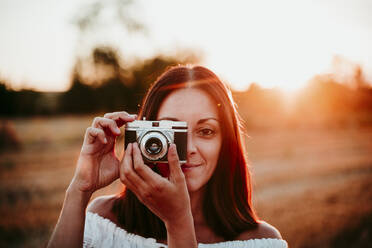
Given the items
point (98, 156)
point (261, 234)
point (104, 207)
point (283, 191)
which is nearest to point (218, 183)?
point (261, 234)

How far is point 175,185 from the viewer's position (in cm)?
184

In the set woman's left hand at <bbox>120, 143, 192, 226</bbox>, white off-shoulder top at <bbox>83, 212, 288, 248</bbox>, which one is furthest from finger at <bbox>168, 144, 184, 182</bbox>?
white off-shoulder top at <bbox>83, 212, 288, 248</bbox>

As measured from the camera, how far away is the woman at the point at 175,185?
185 centimetres

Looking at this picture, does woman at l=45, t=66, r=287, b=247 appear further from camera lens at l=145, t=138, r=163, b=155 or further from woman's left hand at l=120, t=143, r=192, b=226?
camera lens at l=145, t=138, r=163, b=155

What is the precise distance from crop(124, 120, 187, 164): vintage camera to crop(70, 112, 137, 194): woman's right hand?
0.09m

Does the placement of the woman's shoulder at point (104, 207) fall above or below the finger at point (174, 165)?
below

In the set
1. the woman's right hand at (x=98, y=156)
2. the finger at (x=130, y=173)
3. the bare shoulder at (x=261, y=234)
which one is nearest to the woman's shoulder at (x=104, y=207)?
the woman's right hand at (x=98, y=156)

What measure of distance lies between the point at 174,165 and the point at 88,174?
563 mm

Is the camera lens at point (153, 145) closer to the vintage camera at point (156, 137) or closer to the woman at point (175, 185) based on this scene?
the vintage camera at point (156, 137)

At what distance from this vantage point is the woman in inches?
72.8

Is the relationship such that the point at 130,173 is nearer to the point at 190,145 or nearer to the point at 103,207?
the point at 190,145

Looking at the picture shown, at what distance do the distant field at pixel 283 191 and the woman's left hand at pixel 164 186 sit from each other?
66.5 inches

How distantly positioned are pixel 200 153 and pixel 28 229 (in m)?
3.81

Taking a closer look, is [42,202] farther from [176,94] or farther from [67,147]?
[67,147]
